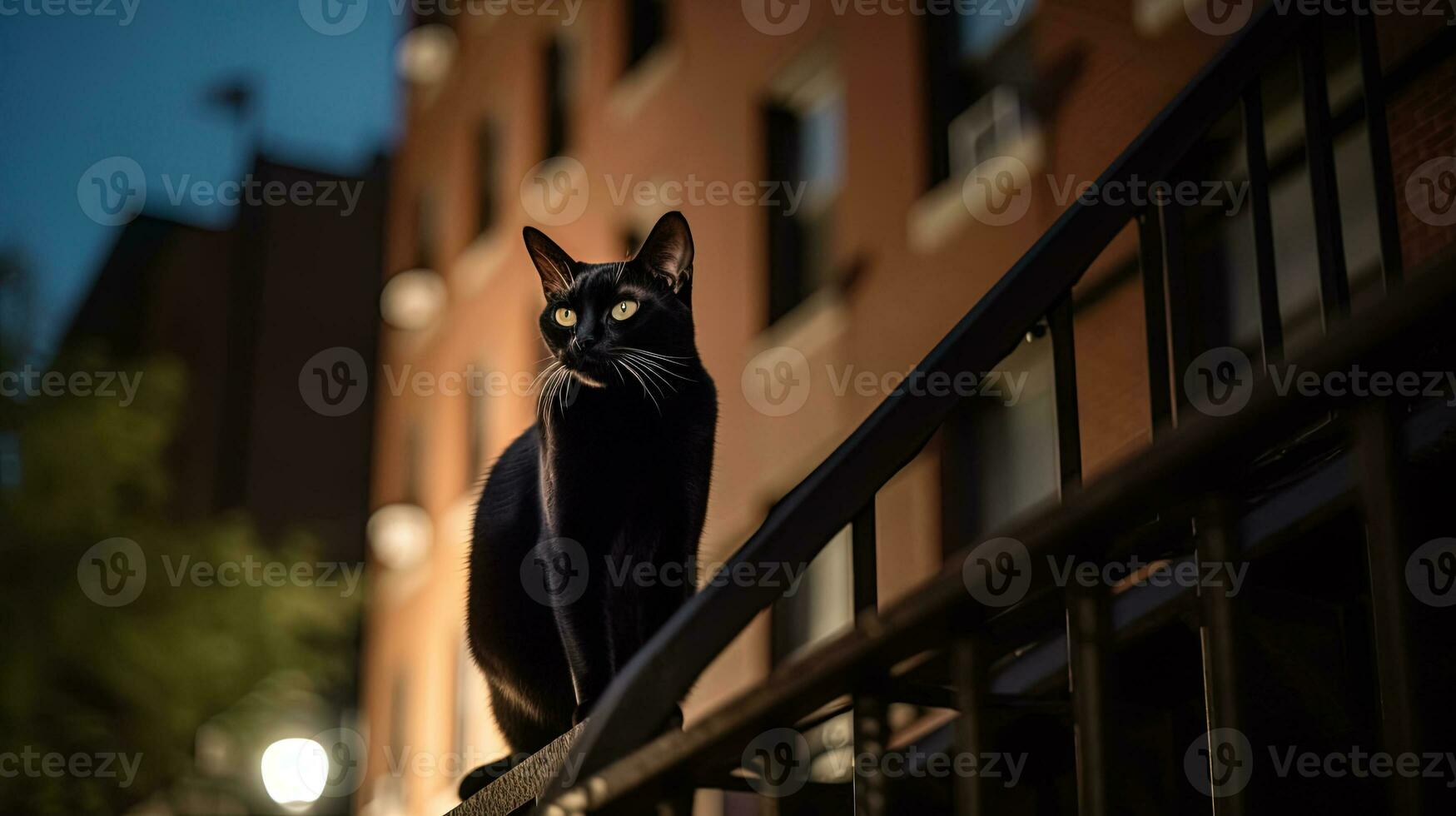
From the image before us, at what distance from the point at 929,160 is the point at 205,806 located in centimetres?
1066

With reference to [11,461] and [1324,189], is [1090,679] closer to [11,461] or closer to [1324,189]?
[1324,189]

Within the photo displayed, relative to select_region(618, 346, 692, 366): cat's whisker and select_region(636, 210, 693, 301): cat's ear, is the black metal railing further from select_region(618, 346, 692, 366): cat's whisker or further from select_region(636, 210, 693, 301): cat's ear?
select_region(636, 210, 693, 301): cat's ear

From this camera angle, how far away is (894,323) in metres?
8.59

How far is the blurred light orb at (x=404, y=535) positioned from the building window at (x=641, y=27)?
630cm

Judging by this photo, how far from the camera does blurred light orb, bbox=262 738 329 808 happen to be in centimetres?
1020

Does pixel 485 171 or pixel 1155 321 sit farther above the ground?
pixel 485 171

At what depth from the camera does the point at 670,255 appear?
346 centimetres

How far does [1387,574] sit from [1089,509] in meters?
0.38

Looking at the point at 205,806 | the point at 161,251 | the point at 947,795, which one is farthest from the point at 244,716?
the point at 161,251

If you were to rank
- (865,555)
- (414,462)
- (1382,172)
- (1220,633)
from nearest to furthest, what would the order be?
1. (1220,633)
2. (1382,172)
3. (865,555)
4. (414,462)

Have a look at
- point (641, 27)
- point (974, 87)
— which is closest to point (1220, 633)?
point (974, 87)

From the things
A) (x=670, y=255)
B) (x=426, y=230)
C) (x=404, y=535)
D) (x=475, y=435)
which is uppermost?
(x=426, y=230)

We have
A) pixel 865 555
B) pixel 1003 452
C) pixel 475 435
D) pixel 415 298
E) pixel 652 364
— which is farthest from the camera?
pixel 415 298

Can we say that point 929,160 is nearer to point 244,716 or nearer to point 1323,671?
point 1323,671
